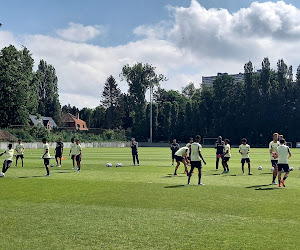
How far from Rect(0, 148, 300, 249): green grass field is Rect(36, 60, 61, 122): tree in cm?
10372

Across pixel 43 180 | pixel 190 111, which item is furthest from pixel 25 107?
pixel 43 180

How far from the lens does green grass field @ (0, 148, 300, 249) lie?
778cm

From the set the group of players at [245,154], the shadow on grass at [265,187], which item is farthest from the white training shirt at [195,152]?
the shadow on grass at [265,187]

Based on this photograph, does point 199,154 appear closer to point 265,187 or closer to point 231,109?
point 265,187

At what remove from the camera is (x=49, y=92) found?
4611 inches

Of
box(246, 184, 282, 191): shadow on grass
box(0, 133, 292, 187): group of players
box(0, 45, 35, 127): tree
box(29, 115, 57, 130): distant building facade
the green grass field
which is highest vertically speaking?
box(0, 45, 35, 127): tree

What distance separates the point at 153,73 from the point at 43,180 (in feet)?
324

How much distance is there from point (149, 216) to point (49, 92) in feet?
367

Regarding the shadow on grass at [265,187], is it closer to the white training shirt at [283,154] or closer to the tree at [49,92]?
the white training shirt at [283,154]

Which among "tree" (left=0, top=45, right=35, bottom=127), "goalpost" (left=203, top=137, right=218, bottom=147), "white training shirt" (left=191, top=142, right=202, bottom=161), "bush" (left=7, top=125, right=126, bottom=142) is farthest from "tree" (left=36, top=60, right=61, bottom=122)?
"white training shirt" (left=191, top=142, right=202, bottom=161)

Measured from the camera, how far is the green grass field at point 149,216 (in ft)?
25.5

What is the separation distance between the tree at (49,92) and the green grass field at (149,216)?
104 m

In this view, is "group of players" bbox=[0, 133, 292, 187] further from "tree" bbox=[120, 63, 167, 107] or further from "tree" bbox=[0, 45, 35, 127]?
"tree" bbox=[120, 63, 167, 107]

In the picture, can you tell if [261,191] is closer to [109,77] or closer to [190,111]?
[190,111]
